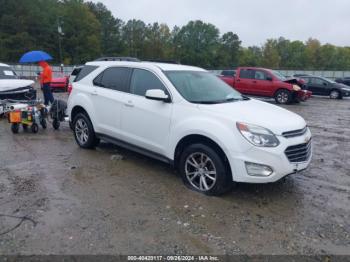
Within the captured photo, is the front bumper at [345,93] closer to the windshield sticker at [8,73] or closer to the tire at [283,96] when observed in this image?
the tire at [283,96]

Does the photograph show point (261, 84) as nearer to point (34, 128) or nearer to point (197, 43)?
point (34, 128)

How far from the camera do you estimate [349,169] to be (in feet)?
20.7

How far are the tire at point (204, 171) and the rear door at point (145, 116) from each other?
47 cm

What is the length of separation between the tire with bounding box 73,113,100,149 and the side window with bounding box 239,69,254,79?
13377 mm

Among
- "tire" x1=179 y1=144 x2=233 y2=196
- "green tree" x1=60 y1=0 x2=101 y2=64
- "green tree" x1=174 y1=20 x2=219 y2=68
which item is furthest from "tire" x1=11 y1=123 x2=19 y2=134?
"green tree" x1=174 y1=20 x2=219 y2=68

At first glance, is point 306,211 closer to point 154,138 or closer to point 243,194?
point 243,194

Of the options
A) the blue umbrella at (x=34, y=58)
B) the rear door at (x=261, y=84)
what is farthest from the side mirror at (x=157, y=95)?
the rear door at (x=261, y=84)

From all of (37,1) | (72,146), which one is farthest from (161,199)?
(37,1)

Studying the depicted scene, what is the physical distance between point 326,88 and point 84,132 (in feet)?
63.4

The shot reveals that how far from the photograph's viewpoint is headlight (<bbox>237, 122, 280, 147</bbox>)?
4.38 metres

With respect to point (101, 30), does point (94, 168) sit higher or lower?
lower

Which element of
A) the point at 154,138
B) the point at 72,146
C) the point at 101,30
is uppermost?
the point at 101,30

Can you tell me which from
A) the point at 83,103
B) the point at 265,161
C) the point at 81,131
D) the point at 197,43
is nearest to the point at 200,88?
the point at 265,161

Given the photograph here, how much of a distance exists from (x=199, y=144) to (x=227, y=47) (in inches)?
3588
